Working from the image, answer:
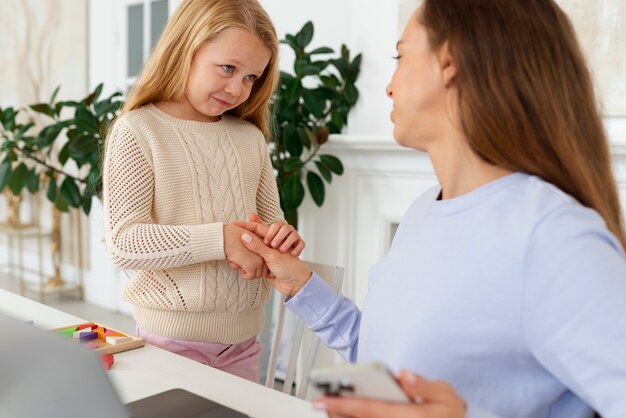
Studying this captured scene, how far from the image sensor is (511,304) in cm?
84

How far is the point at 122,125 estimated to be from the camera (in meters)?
1.55

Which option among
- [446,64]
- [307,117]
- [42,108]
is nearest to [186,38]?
[446,64]

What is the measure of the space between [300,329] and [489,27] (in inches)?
40.2

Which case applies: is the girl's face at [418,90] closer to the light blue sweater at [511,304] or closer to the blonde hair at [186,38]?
the light blue sweater at [511,304]

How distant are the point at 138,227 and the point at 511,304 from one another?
0.90 meters

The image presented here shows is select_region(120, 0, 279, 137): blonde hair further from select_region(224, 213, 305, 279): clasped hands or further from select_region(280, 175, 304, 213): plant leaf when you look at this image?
select_region(280, 175, 304, 213): plant leaf

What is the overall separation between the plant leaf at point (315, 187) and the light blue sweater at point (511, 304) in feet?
5.88

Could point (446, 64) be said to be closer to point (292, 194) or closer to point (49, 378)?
point (49, 378)

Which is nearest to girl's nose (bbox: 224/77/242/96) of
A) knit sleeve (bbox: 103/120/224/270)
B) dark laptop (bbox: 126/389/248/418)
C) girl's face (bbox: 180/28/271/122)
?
girl's face (bbox: 180/28/271/122)

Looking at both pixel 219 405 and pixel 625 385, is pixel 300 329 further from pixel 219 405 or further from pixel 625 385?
pixel 625 385

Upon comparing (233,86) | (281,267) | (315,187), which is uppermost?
(233,86)

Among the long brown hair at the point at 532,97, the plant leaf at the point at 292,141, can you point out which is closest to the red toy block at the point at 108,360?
the long brown hair at the point at 532,97

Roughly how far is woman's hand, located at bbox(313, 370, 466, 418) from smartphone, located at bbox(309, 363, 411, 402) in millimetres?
11

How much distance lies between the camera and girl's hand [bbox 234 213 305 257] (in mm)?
1482
